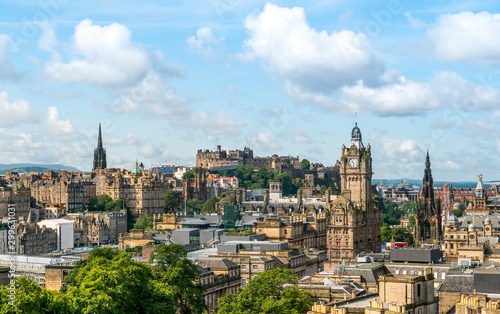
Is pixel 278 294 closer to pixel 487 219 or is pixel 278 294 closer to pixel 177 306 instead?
pixel 177 306

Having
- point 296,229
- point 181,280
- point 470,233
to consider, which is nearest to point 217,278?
point 181,280

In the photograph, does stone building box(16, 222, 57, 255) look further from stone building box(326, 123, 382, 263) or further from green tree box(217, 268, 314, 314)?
green tree box(217, 268, 314, 314)

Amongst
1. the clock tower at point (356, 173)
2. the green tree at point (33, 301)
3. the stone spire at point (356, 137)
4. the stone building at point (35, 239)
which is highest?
the stone spire at point (356, 137)

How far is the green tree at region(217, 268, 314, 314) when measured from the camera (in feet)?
219

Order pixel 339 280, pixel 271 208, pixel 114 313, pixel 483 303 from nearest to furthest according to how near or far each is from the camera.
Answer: pixel 483 303 → pixel 114 313 → pixel 339 280 → pixel 271 208

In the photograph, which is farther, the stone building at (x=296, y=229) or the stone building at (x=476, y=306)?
the stone building at (x=296, y=229)

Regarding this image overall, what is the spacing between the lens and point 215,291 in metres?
93.0

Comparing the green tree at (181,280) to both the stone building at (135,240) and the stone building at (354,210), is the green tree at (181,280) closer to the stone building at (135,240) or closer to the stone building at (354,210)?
the stone building at (135,240)

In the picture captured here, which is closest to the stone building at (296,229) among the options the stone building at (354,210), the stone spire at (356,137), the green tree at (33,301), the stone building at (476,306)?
the stone building at (354,210)

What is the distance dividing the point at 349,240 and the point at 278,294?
82.8 metres

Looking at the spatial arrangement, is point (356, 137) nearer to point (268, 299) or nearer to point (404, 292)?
point (268, 299)

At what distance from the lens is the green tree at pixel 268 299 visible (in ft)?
219

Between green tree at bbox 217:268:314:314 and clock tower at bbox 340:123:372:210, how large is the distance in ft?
290

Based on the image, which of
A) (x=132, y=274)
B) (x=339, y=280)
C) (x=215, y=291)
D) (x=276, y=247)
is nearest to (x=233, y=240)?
(x=276, y=247)
